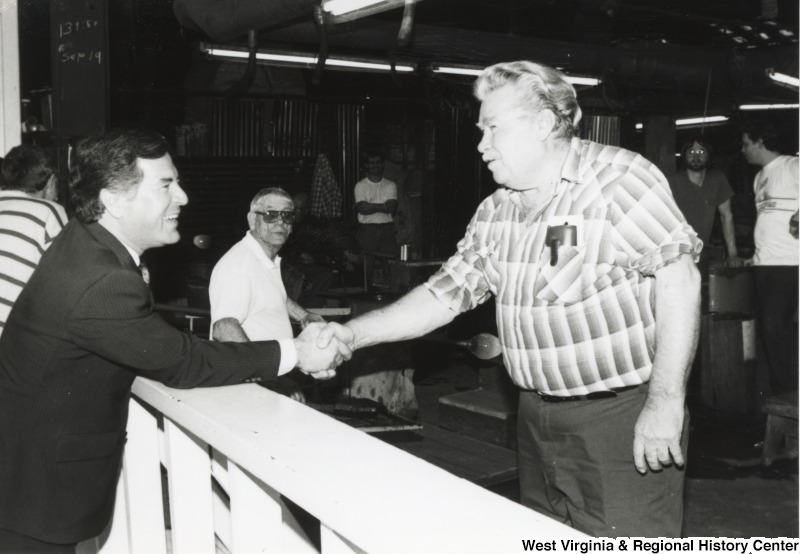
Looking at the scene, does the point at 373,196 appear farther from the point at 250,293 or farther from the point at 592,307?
the point at 592,307

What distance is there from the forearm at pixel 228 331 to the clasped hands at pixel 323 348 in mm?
837

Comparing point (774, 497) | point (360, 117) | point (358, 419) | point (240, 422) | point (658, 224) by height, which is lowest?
point (774, 497)

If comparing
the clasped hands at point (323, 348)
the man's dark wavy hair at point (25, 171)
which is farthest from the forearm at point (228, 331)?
the man's dark wavy hair at point (25, 171)

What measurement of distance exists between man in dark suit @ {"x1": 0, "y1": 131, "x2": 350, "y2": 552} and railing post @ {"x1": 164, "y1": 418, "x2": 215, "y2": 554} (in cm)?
A: 17

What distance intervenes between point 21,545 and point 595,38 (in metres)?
10.7

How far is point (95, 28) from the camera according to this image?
4.96 metres

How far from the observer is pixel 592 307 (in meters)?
2.49

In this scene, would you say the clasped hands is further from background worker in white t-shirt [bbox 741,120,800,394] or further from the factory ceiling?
background worker in white t-shirt [bbox 741,120,800,394]

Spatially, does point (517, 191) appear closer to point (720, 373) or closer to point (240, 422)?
point (240, 422)

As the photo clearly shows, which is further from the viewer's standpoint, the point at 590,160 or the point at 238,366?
the point at 590,160

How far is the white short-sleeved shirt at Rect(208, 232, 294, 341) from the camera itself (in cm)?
404

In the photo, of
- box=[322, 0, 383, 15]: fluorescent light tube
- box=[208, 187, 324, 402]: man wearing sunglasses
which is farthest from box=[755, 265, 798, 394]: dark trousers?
box=[208, 187, 324, 402]: man wearing sunglasses

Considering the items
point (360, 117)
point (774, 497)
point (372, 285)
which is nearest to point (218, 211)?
point (360, 117)

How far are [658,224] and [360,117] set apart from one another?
10.4 meters
